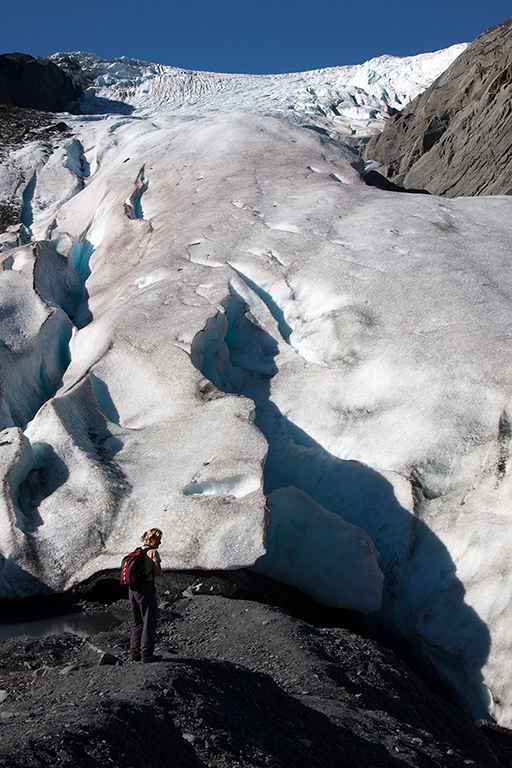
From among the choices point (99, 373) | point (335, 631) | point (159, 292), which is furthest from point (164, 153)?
point (335, 631)

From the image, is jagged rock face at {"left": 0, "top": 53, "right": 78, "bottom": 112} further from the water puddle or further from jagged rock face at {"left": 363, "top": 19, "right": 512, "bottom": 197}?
the water puddle

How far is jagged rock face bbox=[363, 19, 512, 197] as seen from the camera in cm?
1438

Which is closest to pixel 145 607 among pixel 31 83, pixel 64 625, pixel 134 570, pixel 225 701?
pixel 134 570

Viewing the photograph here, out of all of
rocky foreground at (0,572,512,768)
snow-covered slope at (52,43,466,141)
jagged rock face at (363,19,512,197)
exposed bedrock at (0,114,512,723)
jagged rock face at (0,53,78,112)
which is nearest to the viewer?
rocky foreground at (0,572,512,768)

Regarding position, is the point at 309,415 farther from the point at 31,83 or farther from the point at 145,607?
the point at 31,83

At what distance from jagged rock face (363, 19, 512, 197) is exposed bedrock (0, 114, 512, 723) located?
10.3 ft

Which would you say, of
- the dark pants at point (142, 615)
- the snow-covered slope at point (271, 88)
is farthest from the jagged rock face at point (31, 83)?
the dark pants at point (142, 615)

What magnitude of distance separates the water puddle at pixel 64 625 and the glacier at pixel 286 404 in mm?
338

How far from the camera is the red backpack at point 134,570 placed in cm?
409

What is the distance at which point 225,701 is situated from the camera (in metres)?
3.40

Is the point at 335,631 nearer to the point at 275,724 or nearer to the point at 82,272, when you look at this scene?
the point at 275,724

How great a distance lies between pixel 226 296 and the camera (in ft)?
29.0

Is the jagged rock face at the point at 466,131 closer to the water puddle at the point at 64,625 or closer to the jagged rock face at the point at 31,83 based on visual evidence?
the water puddle at the point at 64,625

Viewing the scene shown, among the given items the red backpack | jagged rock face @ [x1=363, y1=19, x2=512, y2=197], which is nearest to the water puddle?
the red backpack
